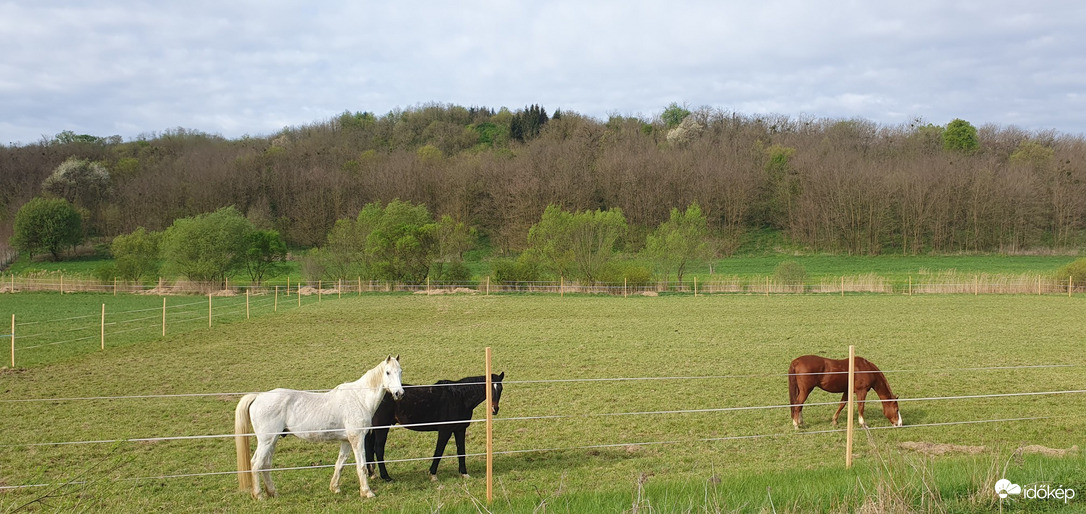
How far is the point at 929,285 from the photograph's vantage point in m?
35.8

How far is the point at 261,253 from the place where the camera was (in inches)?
1700

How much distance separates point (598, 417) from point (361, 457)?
4051 millimetres

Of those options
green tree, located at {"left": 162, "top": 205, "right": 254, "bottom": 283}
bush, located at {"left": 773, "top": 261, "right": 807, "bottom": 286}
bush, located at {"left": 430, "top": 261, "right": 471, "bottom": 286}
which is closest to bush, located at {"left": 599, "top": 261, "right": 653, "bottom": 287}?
A: bush, located at {"left": 773, "top": 261, "right": 807, "bottom": 286}

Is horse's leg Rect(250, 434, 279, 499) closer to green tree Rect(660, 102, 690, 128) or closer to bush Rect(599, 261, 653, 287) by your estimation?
bush Rect(599, 261, 653, 287)

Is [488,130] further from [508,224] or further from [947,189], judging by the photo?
[947,189]

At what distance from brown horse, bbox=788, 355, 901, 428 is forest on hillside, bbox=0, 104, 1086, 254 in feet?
151

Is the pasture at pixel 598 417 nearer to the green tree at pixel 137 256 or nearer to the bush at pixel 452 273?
the bush at pixel 452 273

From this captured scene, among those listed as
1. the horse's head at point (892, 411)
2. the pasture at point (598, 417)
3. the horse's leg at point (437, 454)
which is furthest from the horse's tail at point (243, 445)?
the horse's head at point (892, 411)

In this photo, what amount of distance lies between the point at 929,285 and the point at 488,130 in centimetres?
8332

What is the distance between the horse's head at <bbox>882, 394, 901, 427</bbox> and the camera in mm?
8914

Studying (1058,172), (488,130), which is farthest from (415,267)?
(488,130)

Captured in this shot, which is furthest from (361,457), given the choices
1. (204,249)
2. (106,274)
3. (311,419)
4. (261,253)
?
(106,274)

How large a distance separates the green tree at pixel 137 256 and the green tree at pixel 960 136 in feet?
271

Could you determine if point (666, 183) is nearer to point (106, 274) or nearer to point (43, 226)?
point (106, 274)
